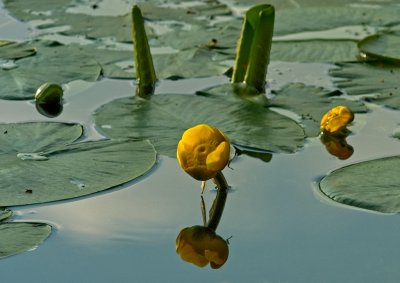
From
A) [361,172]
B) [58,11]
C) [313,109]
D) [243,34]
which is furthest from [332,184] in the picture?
[58,11]

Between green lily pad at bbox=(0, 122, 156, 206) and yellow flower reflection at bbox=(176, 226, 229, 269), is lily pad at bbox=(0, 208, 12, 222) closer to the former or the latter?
green lily pad at bbox=(0, 122, 156, 206)

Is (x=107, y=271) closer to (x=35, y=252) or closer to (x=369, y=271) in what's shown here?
(x=35, y=252)

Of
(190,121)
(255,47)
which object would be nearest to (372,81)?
(255,47)

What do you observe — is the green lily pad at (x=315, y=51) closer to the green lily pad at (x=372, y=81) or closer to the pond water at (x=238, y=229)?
the green lily pad at (x=372, y=81)

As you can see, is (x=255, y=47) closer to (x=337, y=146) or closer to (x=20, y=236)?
(x=337, y=146)

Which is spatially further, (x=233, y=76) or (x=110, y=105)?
(x=233, y=76)

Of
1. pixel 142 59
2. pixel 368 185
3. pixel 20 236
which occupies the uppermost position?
pixel 142 59
